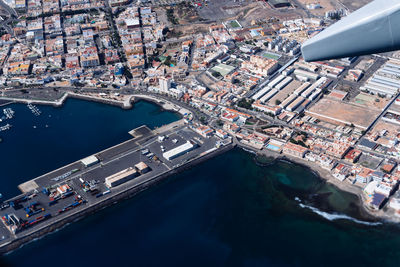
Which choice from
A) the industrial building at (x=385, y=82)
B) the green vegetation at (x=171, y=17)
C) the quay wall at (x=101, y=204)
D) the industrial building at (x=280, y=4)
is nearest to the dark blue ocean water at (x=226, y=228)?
the quay wall at (x=101, y=204)

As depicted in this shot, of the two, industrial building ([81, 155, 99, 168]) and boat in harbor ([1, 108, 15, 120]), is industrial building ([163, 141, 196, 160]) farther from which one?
boat in harbor ([1, 108, 15, 120])

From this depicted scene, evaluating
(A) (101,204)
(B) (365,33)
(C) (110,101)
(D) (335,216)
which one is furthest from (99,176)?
(B) (365,33)

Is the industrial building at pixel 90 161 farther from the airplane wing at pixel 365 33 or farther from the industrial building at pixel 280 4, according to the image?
the industrial building at pixel 280 4

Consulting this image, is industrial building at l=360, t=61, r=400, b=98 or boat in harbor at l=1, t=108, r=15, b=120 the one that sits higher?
industrial building at l=360, t=61, r=400, b=98

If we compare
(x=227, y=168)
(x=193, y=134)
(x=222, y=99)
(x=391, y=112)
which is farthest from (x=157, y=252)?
(x=391, y=112)

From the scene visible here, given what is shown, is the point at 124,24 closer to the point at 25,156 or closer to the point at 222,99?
the point at 222,99

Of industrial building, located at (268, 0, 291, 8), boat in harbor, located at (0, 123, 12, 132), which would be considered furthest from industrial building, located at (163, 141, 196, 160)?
industrial building, located at (268, 0, 291, 8)

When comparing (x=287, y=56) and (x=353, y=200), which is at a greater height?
(x=287, y=56)

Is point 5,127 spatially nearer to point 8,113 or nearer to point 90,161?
point 8,113
